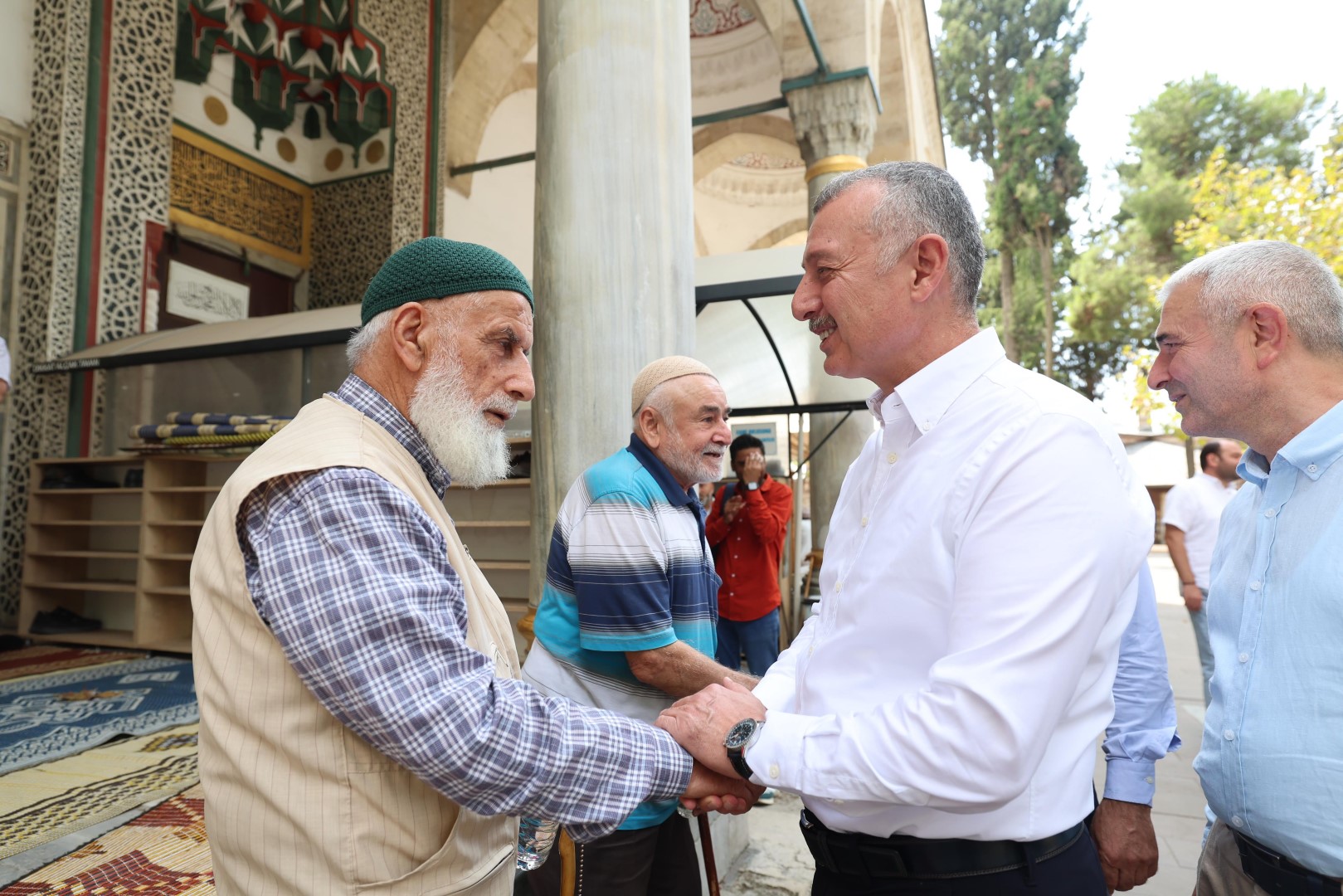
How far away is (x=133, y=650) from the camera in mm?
5902

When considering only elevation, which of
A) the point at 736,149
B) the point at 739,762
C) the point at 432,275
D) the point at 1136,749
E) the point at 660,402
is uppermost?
the point at 736,149

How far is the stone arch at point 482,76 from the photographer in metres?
9.30

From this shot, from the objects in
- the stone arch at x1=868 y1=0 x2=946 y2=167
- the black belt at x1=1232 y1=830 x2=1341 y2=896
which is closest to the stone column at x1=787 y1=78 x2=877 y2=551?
the stone arch at x1=868 y1=0 x2=946 y2=167

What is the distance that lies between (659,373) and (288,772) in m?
1.46

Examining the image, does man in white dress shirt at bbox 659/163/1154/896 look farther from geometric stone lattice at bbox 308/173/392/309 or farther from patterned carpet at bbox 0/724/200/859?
geometric stone lattice at bbox 308/173/392/309

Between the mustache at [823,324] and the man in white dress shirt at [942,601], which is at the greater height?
the mustache at [823,324]

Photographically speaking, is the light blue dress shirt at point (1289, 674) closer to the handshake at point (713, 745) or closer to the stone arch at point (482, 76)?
the handshake at point (713, 745)

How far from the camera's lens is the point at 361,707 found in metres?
1.01

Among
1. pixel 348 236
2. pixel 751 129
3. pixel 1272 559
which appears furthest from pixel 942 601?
pixel 751 129

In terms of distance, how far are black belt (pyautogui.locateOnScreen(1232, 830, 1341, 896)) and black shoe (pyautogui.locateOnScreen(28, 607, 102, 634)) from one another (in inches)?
294

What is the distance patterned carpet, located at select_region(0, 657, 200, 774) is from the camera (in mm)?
3707

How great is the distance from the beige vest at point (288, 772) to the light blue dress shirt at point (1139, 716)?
A: 1.34m

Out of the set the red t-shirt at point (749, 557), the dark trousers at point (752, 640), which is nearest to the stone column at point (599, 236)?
the red t-shirt at point (749, 557)

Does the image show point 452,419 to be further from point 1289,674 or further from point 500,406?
point 1289,674
